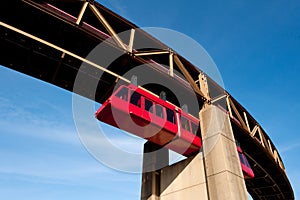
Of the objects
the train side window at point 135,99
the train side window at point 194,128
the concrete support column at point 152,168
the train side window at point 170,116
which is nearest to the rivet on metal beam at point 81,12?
the train side window at point 135,99

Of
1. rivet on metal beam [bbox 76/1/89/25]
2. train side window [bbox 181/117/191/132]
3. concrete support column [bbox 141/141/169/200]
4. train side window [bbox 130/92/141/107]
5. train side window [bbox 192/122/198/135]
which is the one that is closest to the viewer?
train side window [bbox 130/92/141/107]

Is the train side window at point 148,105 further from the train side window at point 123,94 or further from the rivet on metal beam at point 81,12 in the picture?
the rivet on metal beam at point 81,12

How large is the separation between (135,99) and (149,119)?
1.12 metres

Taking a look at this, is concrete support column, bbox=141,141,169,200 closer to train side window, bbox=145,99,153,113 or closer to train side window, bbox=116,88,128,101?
train side window, bbox=145,99,153,113

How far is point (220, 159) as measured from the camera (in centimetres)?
1156

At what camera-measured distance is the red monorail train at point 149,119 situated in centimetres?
1007

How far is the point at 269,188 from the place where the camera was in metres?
29.9

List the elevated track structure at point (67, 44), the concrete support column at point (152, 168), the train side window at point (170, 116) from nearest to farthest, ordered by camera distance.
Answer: the elevated track structure at point (67, 44)
the train side window at point (170, 116)
the concrete support column at point (152, 168)

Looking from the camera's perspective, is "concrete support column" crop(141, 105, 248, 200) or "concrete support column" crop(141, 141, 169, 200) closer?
"concrete support column" crop(141, 105, 248, 200)

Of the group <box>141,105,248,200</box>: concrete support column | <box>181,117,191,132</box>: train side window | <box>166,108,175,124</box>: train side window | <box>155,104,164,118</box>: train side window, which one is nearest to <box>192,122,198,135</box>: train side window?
<box>141,105,248,200</box>: concrete support column

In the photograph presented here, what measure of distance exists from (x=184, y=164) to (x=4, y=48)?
433 inches

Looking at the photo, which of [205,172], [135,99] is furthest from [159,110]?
[205,172]

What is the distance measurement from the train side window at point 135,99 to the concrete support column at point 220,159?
4718 millimetres

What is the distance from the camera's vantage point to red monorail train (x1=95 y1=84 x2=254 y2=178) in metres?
10.1
